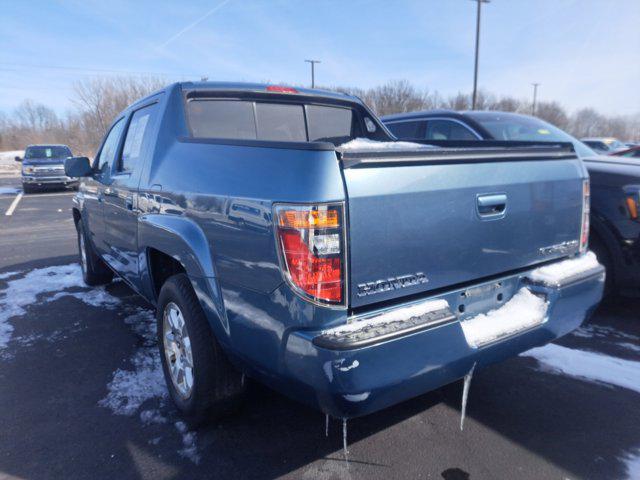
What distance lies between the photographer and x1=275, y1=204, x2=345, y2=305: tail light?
1771mm

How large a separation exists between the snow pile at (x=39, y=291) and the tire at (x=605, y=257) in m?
4.67

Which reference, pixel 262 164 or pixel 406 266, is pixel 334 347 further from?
pixel 262 164

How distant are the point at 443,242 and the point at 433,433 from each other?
1.19 metres

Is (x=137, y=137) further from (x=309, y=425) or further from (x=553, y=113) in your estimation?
(x=553, y=113)

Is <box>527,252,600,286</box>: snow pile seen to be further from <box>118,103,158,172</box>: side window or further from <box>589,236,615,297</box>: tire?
<box>118,103,158,172</box>: side window

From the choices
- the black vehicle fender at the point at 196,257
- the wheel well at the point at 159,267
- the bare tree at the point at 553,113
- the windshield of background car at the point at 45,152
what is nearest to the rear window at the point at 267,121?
the black vehicle fender at the point at 196,257

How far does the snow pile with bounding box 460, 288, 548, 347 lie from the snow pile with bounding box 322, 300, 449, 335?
190 millimetres

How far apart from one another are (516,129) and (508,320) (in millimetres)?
4076

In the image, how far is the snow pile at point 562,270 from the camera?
8.16 feet

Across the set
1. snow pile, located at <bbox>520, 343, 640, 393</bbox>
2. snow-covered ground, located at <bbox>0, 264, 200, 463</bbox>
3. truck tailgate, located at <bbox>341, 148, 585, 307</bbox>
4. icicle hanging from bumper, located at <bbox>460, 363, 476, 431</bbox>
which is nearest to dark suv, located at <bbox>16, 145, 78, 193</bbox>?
snow-covered ground, located at <bbox>0, 264, 200, 463</bbox>

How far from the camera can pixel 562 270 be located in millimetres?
2596

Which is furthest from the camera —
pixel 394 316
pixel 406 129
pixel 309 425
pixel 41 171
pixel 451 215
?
pixel 41 171

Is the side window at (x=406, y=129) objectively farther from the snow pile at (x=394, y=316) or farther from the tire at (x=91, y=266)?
the snow pile at (x=394, y=316)

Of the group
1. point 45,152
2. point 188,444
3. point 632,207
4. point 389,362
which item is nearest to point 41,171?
point 45,152
